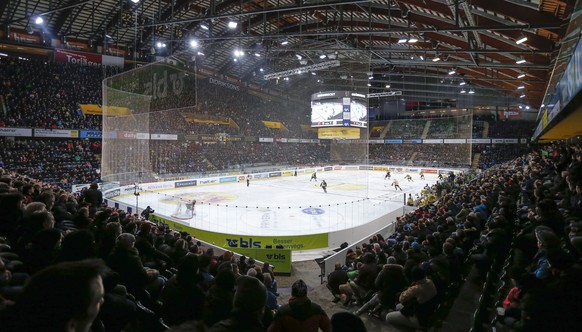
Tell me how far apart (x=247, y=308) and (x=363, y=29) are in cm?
2110

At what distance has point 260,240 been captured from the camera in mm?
12453

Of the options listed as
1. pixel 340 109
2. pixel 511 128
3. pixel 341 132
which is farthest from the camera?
pixel 511 128

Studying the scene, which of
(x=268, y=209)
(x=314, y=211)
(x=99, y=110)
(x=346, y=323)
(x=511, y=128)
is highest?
(x=511, y=128)

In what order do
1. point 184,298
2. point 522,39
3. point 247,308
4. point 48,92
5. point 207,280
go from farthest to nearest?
point 48,92 → point 522,39 → point 207,280 → point 184,298 → point 247,308

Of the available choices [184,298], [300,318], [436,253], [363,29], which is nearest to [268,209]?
[436,253]

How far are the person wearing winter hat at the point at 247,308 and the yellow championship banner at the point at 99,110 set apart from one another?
1184 cm

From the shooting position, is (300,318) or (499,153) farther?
(499,153)

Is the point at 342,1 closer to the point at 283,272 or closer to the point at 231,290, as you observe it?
the point at 283,272

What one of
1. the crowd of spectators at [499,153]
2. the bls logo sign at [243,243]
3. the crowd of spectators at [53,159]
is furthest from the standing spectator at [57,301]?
the crowd of spectators at [499,153]

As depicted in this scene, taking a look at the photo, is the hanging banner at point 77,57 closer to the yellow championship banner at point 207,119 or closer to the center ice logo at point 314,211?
the yellow championship banner at point 207,119

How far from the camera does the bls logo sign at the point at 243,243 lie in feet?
40.7

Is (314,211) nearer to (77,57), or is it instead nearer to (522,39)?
(522,39)

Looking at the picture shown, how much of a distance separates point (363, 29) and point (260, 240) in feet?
49.3

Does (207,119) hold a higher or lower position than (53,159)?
higher
